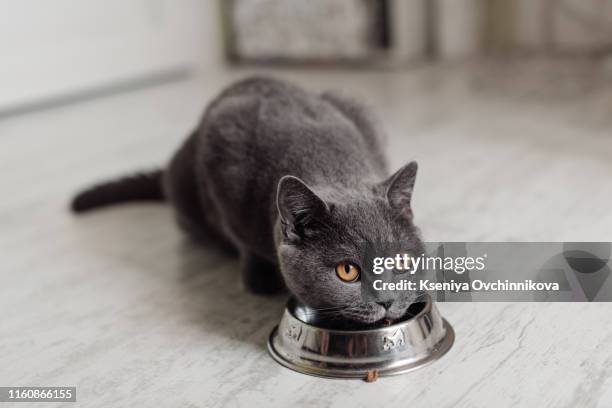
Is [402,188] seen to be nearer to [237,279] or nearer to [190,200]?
[237,279]

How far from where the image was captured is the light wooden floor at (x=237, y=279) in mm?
1094

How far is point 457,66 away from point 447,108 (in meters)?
0.77

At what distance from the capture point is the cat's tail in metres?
1.96

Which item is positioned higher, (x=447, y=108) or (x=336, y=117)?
(x=336, y=117)

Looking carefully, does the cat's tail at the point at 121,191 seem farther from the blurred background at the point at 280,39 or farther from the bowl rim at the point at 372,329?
the blurred background at the point at 280,39

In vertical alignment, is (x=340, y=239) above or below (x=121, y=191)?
above

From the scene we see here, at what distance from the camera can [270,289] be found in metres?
1.41

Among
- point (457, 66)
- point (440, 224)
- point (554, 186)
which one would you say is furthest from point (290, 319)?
point (457, 66)

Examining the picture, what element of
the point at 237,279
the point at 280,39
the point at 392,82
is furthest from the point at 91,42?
the point at 237,279

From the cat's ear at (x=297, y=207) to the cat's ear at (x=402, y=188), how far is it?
106 millimetres

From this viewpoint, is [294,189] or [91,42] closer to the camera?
[294,189]

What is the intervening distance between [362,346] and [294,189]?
251mm

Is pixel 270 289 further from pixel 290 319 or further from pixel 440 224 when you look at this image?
pixel 440 224

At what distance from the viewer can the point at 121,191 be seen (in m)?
1.96
